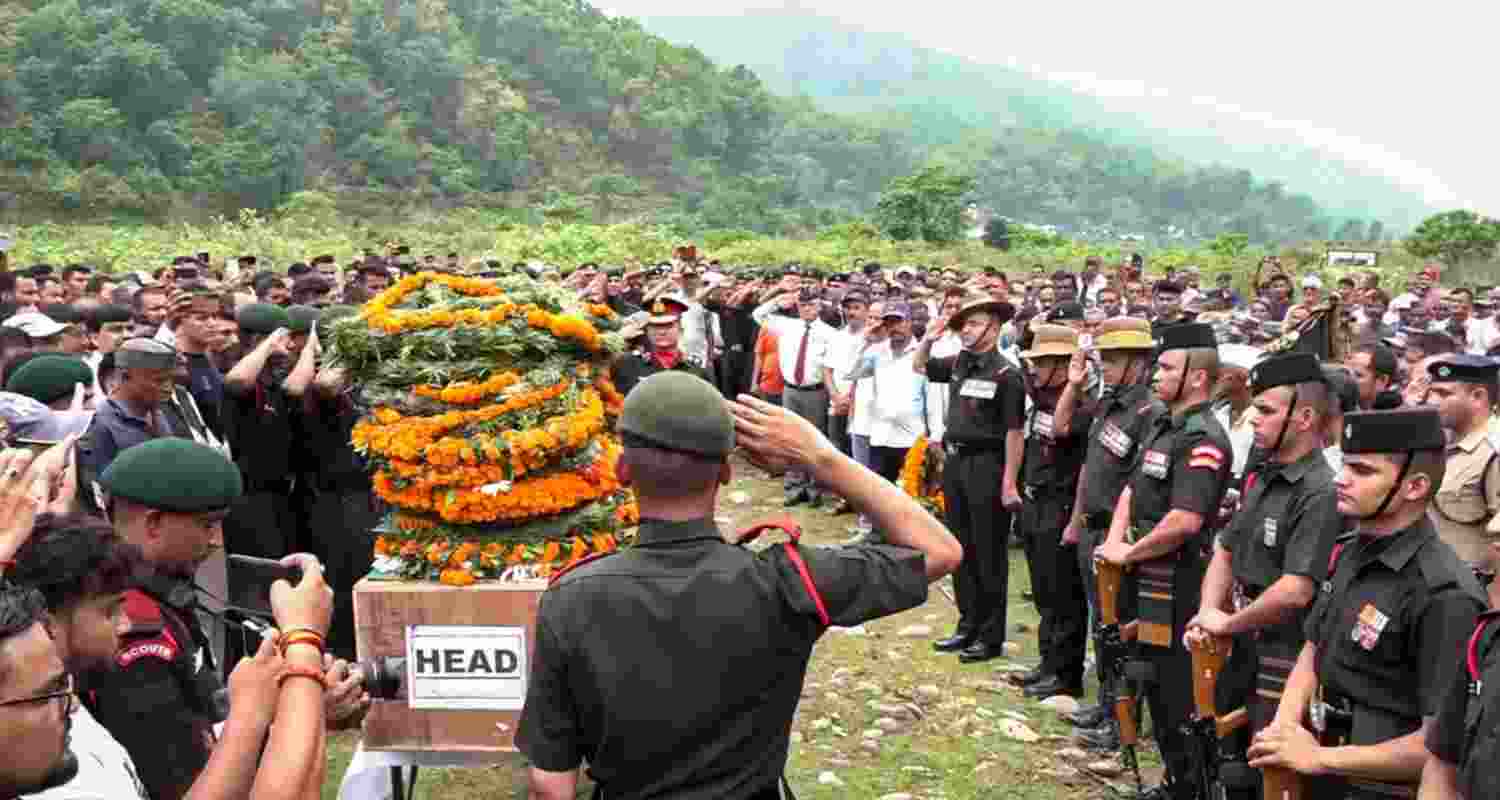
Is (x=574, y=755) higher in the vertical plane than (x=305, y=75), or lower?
lower

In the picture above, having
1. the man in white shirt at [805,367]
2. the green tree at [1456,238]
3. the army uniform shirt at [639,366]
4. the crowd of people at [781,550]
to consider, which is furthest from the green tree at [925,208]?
the army uniform shirt at [639,366]

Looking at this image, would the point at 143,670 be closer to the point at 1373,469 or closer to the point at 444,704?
the point at 444,704

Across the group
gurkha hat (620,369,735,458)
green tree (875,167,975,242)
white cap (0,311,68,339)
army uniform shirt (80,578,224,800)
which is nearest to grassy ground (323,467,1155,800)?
army uniform shirt (80,578,224,800)

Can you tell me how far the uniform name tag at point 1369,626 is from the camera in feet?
11.9

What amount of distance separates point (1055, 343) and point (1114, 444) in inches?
46.1

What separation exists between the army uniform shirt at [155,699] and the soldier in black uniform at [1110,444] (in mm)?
4377

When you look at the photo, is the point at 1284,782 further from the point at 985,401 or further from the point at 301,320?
the point at 301,320

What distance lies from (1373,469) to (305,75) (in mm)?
66895

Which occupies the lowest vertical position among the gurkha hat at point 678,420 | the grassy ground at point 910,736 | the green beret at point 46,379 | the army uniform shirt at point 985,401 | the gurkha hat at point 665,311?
the grassy ground at point 910,736

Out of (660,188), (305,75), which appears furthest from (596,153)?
(305,75)

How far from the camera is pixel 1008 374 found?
24.9 feet

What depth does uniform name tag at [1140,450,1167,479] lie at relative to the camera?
5.70 metres

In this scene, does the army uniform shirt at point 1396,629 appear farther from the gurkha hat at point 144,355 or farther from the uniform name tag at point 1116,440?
the gurkha hat at point 144,355

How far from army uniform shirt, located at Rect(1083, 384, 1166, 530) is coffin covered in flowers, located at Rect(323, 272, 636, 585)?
261 cm
